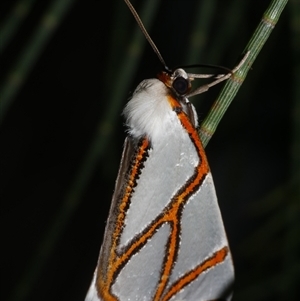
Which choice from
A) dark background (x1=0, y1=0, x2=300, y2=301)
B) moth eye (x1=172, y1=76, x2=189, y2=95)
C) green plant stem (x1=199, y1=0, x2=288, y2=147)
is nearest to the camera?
green plant stem (x1=199, y1=0, x2=288, y2=147)

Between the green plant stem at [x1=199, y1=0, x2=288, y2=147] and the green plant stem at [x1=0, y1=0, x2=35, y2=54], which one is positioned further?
the green plant stem at [x1=0, y1=0, x2=35, y2=54]

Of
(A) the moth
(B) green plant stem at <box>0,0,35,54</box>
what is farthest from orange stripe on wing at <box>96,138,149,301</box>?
(B) green plant stem at <box>0,0,35,54</box>

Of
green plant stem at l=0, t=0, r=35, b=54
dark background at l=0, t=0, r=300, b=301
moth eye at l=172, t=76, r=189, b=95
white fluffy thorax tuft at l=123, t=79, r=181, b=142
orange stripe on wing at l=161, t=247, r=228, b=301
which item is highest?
dark background at l=0, t=0, r=300, b=301

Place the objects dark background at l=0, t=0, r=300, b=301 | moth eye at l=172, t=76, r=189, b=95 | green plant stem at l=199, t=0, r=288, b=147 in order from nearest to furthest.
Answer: green plant stem at l=199, t=0, r=288, b=147 < moth eye at l=172, t=76, r=189, b=95 < dark background at l=0, t=0, r=300, b=301

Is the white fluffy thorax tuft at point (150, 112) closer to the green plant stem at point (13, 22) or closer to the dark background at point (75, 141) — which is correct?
the green plant stem at point (13, 22)

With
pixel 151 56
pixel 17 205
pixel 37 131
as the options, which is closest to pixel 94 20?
pixel 151 56

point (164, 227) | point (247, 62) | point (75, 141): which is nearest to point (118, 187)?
point (164, 227)

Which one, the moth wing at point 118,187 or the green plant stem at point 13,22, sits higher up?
the green plant stem at point 13,22

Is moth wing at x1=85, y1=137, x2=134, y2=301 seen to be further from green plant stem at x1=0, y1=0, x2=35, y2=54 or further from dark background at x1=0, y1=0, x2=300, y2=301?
dark background at x1=0, y1=0, x2=300, y2=301

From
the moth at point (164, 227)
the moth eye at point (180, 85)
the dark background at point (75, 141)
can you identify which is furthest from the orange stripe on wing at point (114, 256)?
the dark background at point (75, 141)
